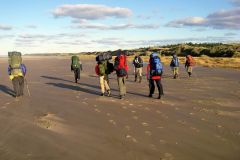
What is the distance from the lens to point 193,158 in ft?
22.7

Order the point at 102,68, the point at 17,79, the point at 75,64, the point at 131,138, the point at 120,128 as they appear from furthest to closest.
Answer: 1. the point at 75,64
2. the point at 17,79
3. the point at 102,68
4. the point at 120,128
5. the point at 131,138

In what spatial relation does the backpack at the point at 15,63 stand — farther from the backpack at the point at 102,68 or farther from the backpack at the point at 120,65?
the backpack at the point at 120,65

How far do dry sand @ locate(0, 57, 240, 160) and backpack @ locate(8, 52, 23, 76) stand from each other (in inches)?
42.4

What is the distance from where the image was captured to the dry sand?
23.8 ft

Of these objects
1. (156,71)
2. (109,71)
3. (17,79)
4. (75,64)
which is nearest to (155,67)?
(156,71)

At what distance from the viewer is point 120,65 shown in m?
14.9

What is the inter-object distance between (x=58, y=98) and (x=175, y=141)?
7996 mm

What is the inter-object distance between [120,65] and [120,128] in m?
5.85

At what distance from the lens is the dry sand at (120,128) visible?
7.27 meters

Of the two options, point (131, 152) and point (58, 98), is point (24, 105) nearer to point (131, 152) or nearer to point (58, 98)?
point (58, 98)

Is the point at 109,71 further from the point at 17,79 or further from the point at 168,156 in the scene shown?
the point at 168,156

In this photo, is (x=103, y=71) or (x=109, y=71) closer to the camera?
(x=103, y=71)

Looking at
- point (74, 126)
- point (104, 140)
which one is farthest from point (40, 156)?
point (74, 126)

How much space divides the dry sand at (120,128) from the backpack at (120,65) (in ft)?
3.29
